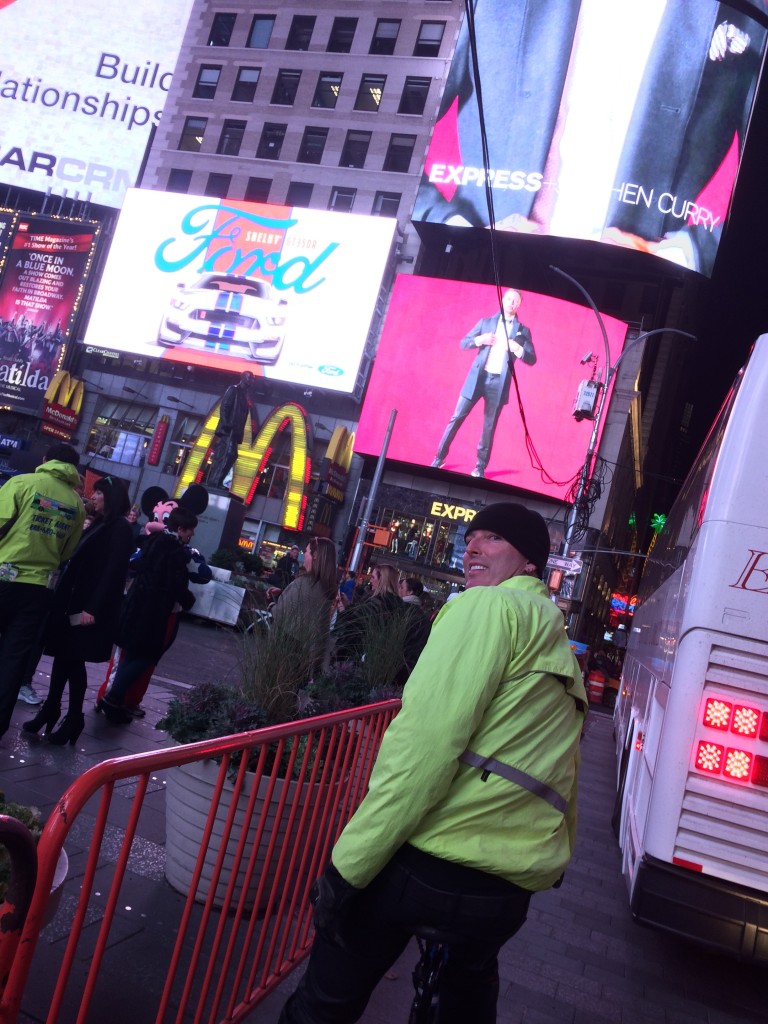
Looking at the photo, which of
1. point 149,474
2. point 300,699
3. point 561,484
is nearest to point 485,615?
point 300,699

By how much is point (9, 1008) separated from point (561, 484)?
3353cm

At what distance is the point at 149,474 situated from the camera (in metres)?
40.2

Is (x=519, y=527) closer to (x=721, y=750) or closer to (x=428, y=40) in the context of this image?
(x=721, y=750)

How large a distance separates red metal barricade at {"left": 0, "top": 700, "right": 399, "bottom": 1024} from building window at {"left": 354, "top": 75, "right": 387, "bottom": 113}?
4162 cm

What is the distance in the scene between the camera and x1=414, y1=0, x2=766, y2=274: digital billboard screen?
3450 centimetres

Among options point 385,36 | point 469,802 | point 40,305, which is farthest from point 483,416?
point 469,802

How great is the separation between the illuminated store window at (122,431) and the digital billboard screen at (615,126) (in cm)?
1661

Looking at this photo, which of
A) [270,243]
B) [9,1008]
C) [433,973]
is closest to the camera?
[9,1008]

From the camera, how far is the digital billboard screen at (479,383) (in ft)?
114

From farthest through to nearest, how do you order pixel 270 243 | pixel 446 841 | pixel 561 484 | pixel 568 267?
pixel 568 267
pixel 270 243
pixel 561 484
pixel 446 841

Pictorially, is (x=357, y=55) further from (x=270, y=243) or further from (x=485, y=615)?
(x=485, y=615)

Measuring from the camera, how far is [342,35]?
42469mm

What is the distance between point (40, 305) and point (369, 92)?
1910 centimetres

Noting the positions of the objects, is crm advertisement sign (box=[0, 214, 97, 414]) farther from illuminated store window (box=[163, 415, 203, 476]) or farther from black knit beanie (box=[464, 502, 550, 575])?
black knit beanie (box=[464, 502, 550, 575])
